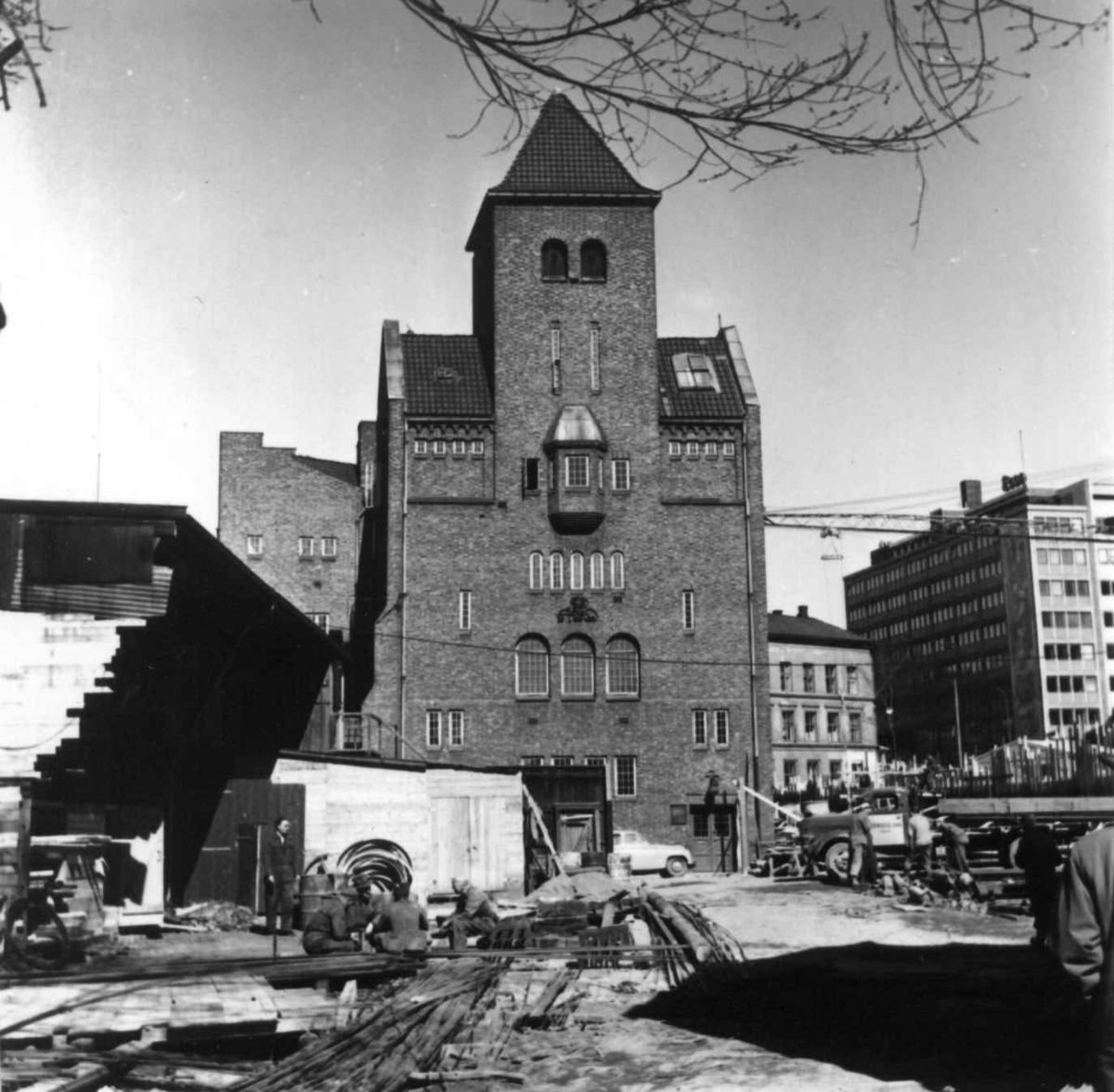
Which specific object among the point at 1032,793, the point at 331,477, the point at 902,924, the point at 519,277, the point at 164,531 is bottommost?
the point at 902,924

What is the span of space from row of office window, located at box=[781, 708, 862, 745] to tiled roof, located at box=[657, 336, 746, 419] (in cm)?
3521

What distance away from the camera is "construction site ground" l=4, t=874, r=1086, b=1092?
1018 centimetres

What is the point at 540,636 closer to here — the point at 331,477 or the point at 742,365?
the point at 742,365

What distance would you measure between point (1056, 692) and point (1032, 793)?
278 feet

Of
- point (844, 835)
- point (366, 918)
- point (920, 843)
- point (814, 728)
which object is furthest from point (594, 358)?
point (814, 728)

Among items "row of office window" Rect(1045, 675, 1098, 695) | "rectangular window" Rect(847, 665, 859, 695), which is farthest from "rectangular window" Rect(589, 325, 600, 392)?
"row of office window" Rect(1045, 675, 1098, 695)

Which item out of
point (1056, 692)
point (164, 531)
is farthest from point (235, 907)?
point (1056, 692)

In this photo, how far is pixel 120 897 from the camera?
21531mm

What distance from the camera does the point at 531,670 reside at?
45812 mm

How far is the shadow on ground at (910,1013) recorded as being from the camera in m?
10.1

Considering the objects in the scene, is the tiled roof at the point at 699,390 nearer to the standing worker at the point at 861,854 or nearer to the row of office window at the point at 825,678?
the standing worker at the point at 861,854

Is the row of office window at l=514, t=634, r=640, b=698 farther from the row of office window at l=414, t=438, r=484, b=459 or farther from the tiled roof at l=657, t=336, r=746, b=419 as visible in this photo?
the tiled roof at l=657, t=336, r=746, b=419

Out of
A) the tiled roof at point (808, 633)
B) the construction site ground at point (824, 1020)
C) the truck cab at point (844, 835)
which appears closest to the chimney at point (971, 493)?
the tiled roof at point (808, 633)

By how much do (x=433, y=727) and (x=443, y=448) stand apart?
32.0ft
